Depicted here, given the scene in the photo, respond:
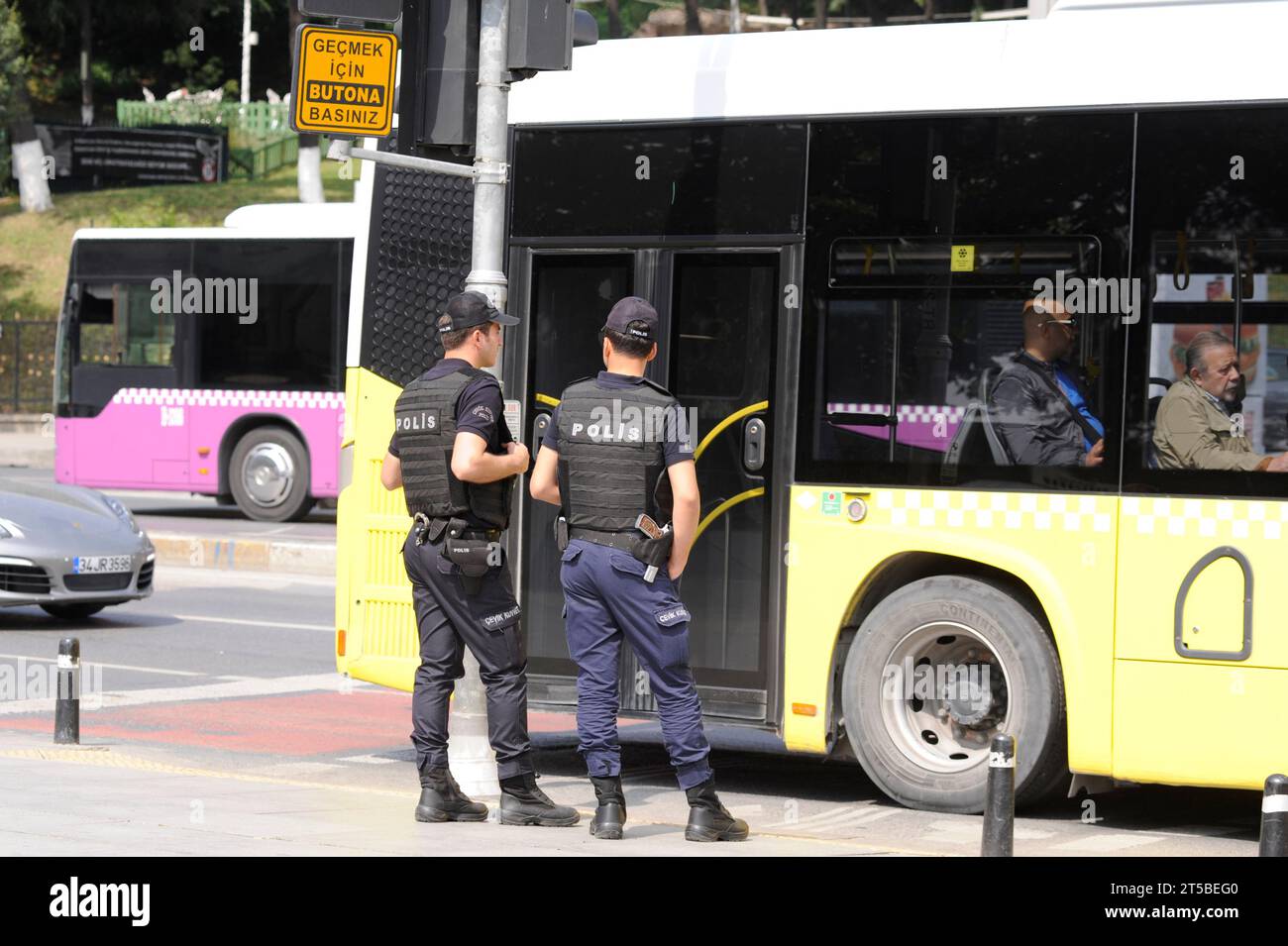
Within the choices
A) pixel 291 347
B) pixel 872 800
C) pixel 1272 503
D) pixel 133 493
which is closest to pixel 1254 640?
pixel 1272 503

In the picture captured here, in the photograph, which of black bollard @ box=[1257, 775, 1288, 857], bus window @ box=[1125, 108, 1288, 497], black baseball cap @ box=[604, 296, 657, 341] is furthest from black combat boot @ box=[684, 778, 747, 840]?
bus window @ box=[1125, 108, 1288, 497]

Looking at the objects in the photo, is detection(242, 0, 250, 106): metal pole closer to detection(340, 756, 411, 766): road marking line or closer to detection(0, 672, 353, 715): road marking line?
detection(0, 672, 353, 715): road marking line

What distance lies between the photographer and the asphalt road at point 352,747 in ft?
26.3

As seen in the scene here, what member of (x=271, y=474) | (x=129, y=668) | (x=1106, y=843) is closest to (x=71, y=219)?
(x=271, y=474)

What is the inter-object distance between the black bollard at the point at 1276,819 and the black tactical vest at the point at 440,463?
290 cm

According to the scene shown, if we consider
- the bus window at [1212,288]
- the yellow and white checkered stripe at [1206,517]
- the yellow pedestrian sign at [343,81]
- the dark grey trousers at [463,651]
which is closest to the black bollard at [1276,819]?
the yellow and white checkered stripe at [1206,517]

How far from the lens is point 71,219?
49.1 metres

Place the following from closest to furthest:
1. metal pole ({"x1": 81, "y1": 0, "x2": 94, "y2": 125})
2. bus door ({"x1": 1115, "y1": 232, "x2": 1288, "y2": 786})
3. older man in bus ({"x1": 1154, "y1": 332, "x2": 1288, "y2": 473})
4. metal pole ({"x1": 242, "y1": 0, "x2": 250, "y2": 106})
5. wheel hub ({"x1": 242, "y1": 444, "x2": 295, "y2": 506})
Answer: bus door ({"x1": 1115, "y1": 232, "x2": 1288, "y2": 786})
older man in bus ({"x1": 1154, "y1": 332, "x2": 1288, "y2": 473})
wheel hub ({"x1": 242, "y1": 444, "x2": 295, "y2": 506})
metal pole ({"x1": 81, "y1": 0, "x2": 94, "y2": 125})
metal pole ({"x1": 242, "y1": 0, "x2": 250, "y2": 106})

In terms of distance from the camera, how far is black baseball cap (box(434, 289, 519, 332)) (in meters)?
7.56

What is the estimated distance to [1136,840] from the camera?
7.91m

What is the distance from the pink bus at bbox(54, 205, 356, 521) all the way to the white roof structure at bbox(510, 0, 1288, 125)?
13562 mm

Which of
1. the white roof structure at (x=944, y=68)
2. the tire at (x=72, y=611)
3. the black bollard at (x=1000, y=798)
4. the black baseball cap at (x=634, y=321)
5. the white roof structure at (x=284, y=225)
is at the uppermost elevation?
the white roof structure at (x=284, y=225)

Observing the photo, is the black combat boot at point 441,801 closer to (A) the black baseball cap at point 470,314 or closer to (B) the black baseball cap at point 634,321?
(A) the black baseball cap at point 470,314
